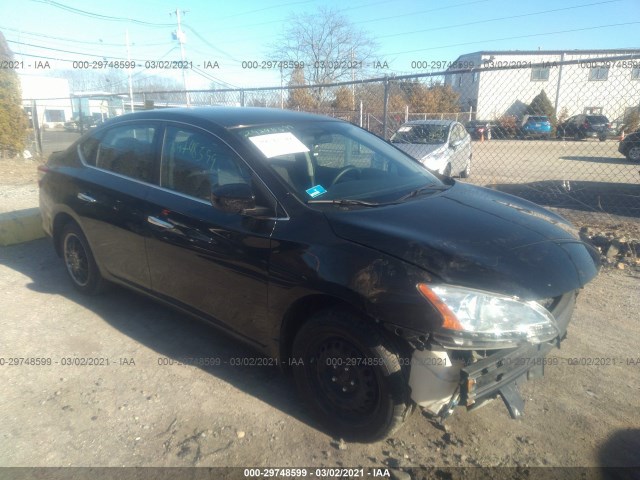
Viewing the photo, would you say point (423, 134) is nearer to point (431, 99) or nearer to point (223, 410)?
point (223, 410)

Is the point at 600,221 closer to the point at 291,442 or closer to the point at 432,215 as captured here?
the point at 432,215

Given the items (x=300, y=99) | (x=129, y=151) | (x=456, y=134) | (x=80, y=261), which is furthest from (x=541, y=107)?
(x=80, y=261)

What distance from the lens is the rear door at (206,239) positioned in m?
2.76

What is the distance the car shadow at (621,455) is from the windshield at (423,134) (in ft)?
27.3

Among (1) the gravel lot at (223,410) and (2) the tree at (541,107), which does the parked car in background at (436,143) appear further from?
(2) the tree at (541,107)

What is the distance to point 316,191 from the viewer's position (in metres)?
2.83

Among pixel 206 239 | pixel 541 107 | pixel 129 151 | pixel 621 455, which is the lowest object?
pixel 621 455

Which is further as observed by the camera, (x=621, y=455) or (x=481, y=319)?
(x=621, y=455)

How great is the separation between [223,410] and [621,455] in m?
2.25

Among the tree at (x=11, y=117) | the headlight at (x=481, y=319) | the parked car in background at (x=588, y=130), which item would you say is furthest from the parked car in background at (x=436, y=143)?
the tree at (x=11, y=117)

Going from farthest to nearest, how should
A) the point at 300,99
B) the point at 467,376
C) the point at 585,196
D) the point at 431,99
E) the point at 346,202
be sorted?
the point at 431,99, the point at 300,99, the point at 585,196, the point at 346,202, the point at 467,376

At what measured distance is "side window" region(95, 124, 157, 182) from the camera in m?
3.54

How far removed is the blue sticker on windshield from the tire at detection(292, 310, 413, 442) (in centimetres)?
73

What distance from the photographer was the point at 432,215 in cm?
270
